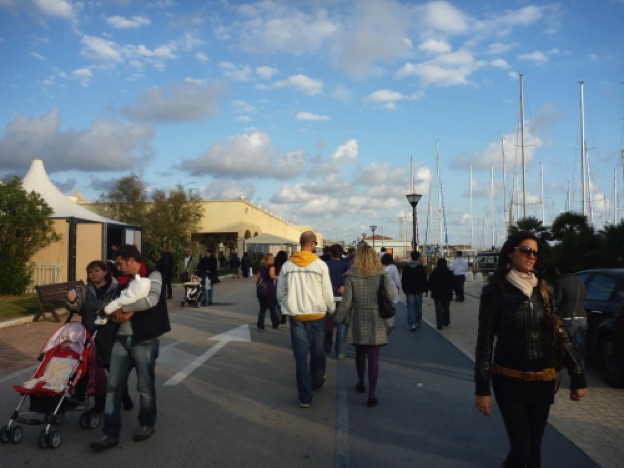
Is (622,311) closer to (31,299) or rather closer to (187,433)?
(187,433)

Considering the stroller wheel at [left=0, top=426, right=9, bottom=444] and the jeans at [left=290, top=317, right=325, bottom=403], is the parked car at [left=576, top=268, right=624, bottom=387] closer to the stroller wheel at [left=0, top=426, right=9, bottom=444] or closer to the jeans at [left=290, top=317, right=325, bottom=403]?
the jeans at [left=290, top=317, right=325, bottom=403]

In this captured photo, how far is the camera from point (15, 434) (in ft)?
18.3

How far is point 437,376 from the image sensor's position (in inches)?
343

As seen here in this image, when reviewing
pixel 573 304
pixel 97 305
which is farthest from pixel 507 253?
pixel 573 304

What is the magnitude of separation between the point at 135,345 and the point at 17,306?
492 inches

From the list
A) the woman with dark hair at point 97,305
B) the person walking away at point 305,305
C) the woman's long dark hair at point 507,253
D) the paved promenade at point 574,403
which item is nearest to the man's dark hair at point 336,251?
the paved promenade at point 574,403

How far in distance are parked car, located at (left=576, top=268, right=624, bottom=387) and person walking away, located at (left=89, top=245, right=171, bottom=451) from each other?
18.8 feet

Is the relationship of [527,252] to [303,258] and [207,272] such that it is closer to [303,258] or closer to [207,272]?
[303,258]

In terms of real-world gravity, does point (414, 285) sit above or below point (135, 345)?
above

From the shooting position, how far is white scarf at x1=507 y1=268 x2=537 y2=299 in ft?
12.3

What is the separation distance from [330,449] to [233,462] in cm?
90

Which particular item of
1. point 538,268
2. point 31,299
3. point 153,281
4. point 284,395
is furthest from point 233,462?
point 31,299

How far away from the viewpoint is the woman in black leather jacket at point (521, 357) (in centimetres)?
370

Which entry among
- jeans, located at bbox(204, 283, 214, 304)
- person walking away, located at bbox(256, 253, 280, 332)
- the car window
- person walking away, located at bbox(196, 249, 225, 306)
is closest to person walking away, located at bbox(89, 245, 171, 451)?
the car window
